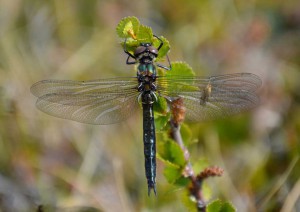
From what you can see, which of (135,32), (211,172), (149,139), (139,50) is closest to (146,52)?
(139,50)

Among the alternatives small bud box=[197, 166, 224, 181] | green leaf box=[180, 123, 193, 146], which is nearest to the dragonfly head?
green leaf box=[180, 123, 193, 146]

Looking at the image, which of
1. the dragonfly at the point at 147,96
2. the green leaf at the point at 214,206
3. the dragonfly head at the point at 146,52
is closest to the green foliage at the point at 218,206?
the green leaf at the point at 214,206

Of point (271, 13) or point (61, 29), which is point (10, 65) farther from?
point (271, 13)

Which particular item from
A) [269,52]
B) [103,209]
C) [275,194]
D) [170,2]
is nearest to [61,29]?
[170,2]

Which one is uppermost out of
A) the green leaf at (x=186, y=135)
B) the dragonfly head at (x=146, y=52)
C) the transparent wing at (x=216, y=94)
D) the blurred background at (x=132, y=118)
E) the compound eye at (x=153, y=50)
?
the blurred background at (x=132, y=118)

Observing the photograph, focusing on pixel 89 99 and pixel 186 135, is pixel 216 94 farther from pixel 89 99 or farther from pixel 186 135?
pixel 89 99

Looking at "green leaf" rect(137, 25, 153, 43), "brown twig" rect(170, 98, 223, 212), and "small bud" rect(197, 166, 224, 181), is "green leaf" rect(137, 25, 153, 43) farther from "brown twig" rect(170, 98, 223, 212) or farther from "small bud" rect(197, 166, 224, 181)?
"small bud" rect(197, 166, 224, 181)

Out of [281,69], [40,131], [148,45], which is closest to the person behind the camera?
[148,45]

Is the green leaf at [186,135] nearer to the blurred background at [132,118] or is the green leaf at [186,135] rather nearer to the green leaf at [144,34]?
the blurred background at [132,118]
